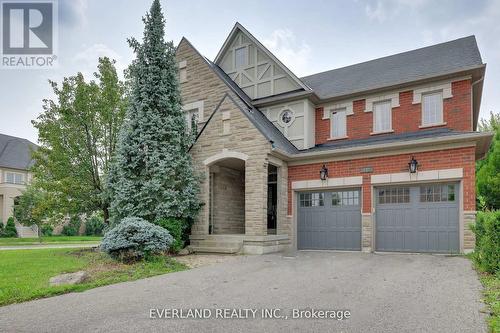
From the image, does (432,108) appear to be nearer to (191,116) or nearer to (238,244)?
(238,244)

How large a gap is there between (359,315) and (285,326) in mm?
1149

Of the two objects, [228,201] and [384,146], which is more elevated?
[384,146]

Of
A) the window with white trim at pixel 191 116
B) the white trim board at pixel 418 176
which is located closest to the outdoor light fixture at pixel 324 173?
the white trim board at pixel 418 176

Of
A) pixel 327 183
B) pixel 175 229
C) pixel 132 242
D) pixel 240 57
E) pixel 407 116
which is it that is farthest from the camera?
pixel 240 57

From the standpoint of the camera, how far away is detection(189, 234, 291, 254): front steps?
40.4ft

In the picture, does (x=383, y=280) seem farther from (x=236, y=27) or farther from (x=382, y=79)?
(x=236, y=27)

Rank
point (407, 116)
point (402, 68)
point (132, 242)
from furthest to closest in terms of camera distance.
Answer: point (402, 68)
point (407, 116)
point (132, 242)

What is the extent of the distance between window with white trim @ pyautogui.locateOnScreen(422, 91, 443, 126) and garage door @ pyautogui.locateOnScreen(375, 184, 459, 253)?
3119mm

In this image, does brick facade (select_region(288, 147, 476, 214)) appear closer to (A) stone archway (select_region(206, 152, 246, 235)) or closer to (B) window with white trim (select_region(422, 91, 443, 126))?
(B) window with white trim (select_region(422, 91, 443, 126))

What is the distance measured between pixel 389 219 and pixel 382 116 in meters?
4.58

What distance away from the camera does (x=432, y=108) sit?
13.9m

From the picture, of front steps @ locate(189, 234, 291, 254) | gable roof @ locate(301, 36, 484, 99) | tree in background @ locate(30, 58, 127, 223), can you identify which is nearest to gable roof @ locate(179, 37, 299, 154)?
gable roof @ locate(301, 36, 484, 99)

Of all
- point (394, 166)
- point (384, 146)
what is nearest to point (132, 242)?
point (384, 146)

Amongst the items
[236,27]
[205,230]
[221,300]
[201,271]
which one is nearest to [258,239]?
[205,230]
